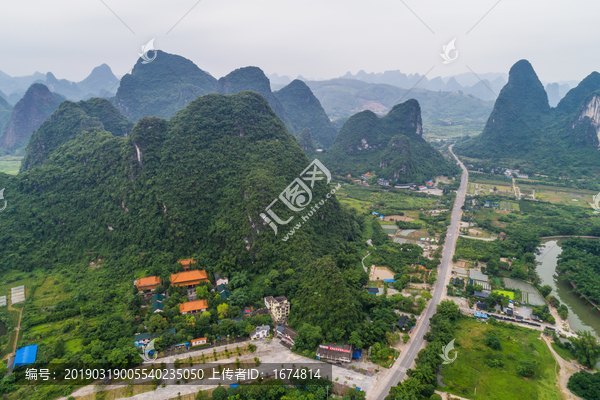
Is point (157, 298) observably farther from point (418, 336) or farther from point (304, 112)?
point (304, 112)

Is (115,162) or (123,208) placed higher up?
(115,162)

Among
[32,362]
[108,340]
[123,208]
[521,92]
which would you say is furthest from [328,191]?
[521,92]

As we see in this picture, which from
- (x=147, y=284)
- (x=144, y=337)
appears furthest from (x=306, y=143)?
(x=144, y=337)

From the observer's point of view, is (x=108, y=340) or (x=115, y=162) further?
(x=115, y=162)

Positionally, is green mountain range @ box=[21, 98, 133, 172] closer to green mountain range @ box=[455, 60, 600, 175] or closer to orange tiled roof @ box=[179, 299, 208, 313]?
orange tiled roof @ box=[179, 299, 208, 313]

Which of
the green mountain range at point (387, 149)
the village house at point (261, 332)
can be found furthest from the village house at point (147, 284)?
the green mountain range at point (387, 149)

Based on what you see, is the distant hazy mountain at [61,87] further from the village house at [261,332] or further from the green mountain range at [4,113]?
the village house at [261,332]

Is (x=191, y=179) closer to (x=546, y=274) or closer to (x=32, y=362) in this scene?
(x=32, y=362)
